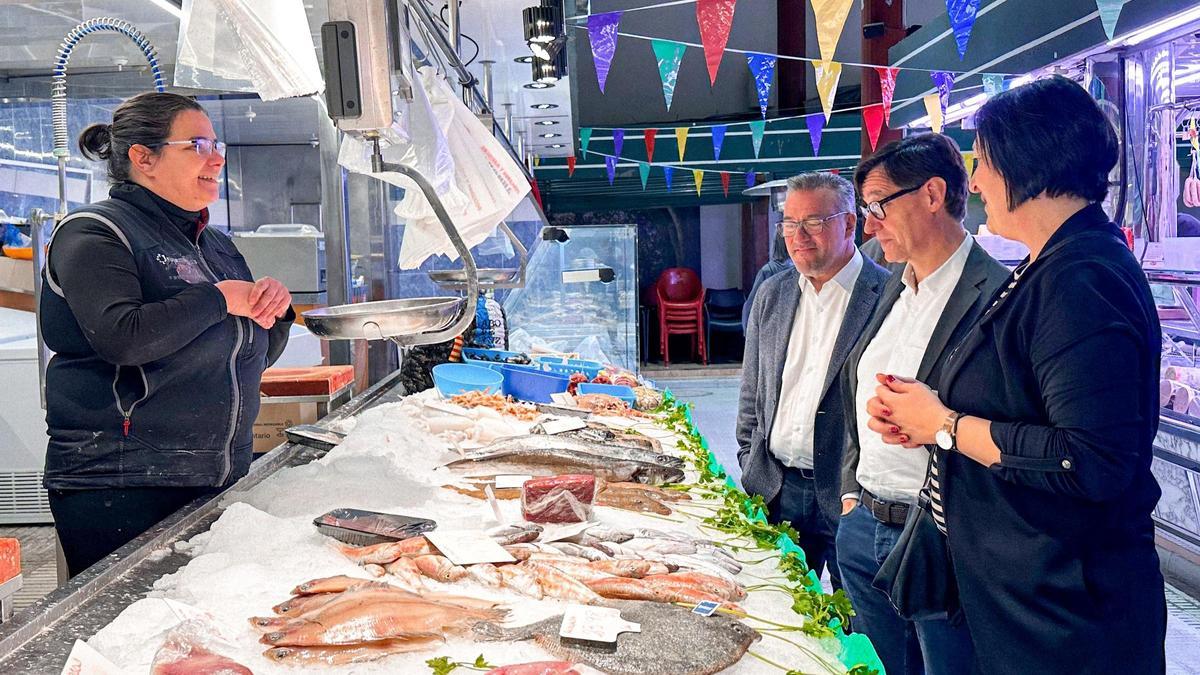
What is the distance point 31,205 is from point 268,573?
18.8ft

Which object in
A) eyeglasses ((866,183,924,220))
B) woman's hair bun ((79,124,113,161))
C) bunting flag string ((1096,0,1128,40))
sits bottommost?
eyeglasses ((866,183,924,220))

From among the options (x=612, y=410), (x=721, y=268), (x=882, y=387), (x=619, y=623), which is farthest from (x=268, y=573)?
(x=721, y=268)

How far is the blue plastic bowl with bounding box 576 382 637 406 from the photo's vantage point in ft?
14.1

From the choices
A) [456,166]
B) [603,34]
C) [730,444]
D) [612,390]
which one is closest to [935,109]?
[730,444]

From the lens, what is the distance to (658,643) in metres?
1.55

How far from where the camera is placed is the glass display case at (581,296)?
684 cm

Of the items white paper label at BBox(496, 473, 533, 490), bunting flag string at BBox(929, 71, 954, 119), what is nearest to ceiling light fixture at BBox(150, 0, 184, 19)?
white paper label at BBox(496, 473, 533, 490)

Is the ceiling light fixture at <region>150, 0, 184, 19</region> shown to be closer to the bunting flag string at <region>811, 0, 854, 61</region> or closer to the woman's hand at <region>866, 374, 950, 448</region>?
the bunting flag string at <region>811, 0, 854, 61</region>

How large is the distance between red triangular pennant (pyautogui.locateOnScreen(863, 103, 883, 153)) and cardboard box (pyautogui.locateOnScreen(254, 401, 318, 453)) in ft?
21.8

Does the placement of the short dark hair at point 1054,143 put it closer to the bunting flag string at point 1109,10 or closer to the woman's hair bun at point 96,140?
the woman's hair bun at point 96,140

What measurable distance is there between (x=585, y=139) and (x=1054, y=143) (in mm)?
12240

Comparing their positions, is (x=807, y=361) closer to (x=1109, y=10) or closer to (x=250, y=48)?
(x=250, y=48)

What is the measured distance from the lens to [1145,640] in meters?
1.73

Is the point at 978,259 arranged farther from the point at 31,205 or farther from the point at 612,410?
the point at 31,205
